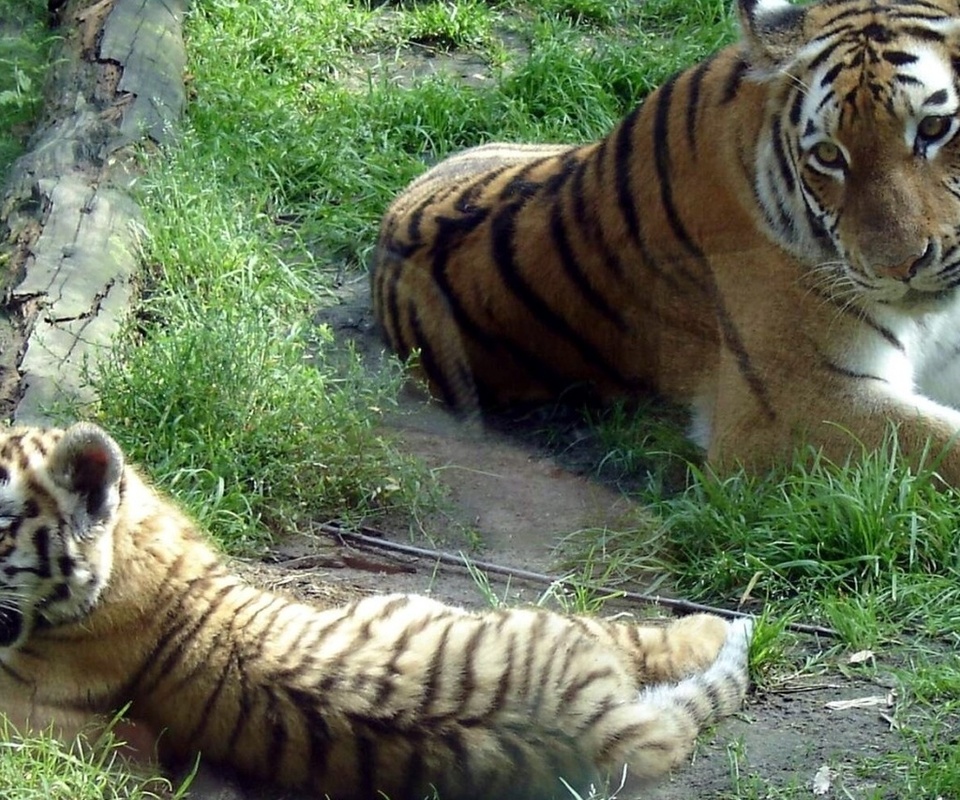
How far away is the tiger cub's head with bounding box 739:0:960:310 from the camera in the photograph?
4172mm

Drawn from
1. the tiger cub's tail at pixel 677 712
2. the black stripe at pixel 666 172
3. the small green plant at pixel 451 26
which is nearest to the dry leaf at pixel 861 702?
the tiger cub's tail at pixel 677 712

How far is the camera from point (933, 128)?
4.17 metres

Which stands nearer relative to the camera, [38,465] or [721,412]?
[38,465]

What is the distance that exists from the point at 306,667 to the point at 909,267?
1.88 metres

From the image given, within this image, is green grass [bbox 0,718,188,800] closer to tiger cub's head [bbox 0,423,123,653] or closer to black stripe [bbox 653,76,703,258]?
tiger cub's head [bbox 0,423,123,653]

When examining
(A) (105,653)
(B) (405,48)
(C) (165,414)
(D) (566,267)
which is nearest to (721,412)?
(D) (566,267)

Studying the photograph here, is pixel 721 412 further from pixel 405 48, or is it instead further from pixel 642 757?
pixel 405 48

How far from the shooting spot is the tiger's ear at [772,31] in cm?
450

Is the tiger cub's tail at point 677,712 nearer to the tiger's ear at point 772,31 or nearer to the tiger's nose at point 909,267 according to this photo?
the tiger's nose at point 909,267

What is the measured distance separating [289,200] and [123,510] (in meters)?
2.96

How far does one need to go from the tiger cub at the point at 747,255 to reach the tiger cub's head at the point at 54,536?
1761 mm

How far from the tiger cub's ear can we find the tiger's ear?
6.88ft

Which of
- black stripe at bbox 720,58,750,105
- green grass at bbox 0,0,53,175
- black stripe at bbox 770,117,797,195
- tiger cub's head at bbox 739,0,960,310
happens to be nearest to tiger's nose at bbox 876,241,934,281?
tiger cub's head at bbox 739,0,960,310

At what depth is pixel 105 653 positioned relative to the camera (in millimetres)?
3672
